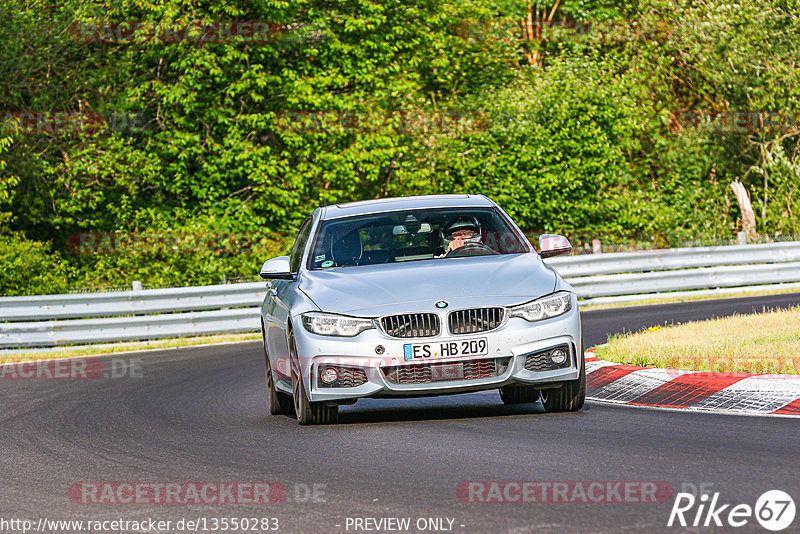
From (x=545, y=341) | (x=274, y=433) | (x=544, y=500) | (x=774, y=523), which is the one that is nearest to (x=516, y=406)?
(x=545, y=341)

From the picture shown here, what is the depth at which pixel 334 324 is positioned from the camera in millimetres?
9297

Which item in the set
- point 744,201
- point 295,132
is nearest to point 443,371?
point 295,132

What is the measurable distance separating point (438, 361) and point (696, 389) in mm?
2281

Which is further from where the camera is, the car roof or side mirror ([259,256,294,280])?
the car roof

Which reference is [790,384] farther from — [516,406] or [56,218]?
[56,218]

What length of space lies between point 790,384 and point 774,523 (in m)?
4.33

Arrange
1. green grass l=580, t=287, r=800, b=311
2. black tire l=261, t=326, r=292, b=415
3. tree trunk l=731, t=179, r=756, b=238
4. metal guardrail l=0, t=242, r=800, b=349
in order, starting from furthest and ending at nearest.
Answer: tree trunk l=731, t=179, r=756, b=238 → green grass l=580, t=287, r=800, b=311 → metal guardrail l=0, t=242, r=800, b=349 → black tire l=261, t=326, r=292, b=415

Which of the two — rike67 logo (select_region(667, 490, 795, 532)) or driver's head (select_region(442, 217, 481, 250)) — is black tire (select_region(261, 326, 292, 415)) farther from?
rike67 logo (select_region(667, 490, 795, 532))

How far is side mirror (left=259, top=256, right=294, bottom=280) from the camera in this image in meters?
10.5

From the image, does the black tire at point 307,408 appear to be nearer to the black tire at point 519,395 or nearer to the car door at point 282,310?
the car door at point 282,310

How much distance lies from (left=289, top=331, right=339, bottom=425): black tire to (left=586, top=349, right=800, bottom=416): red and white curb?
2273 millimetres

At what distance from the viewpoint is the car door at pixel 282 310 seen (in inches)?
399

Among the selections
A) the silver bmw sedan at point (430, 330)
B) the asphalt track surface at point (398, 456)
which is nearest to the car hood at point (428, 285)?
the silver bmw sedan at point (430, 330)

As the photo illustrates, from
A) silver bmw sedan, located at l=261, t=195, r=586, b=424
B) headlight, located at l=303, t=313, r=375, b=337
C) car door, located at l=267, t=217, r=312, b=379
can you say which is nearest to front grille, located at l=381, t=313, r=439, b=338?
silver bmw sedan, located at l=261, t=195, r=586, b=424
